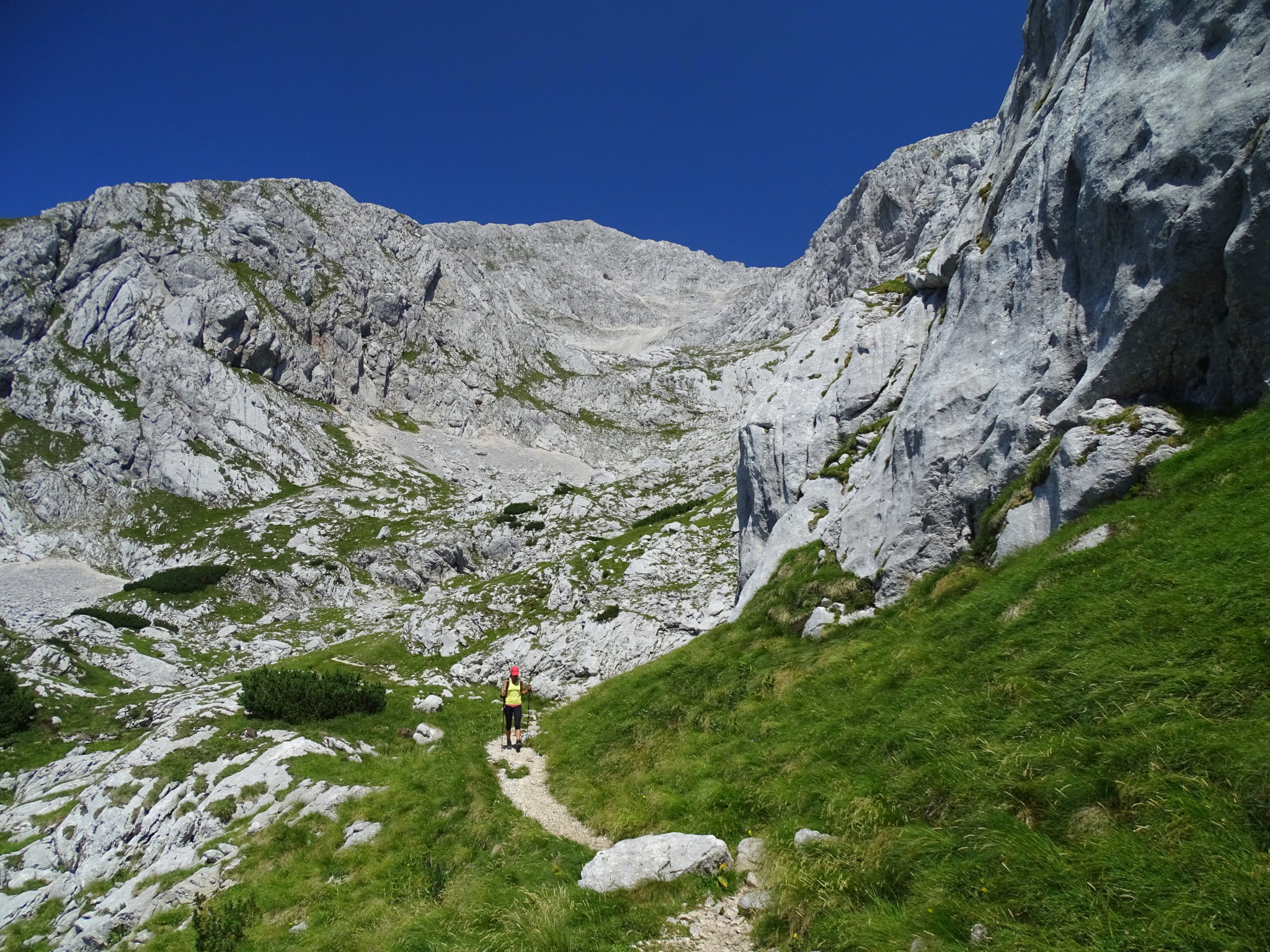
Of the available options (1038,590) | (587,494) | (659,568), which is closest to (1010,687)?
(1038,590)

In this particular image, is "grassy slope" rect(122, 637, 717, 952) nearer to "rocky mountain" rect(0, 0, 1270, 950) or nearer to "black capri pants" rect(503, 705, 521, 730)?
"black capri pants" rect(503, 705, 521, 730)

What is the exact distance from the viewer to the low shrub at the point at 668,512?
62719 mm

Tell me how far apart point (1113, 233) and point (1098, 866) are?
1518cm

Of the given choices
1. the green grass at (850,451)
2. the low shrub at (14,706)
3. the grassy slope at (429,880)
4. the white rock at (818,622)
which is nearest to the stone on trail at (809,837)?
the grassy slope at (429,880)

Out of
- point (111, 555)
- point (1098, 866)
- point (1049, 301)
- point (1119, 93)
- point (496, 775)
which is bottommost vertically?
point (496, 775)

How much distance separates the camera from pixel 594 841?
13.1m

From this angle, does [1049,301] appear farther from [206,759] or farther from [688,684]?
[206,759]

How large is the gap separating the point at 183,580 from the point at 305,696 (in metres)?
50.1

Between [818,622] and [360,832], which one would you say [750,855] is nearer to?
[818,622]

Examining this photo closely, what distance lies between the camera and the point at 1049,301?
57.1ft

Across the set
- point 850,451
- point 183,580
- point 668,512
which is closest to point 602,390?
point 668,512

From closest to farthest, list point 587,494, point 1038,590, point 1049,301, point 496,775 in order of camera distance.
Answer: point 1038,590
point 1049,301
point 496,775
point 587,494

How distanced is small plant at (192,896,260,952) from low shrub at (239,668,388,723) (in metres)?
10.8

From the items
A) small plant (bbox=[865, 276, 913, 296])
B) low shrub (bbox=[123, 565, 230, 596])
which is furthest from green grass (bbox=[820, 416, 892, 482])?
low shrub (bbox=[123, 565, 230, 596])
